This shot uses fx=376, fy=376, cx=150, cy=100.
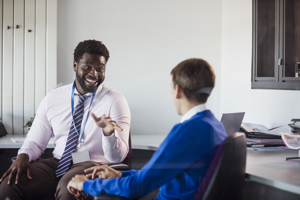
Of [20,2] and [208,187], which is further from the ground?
[20,2]

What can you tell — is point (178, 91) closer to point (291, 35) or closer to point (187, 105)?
point (187, 105)

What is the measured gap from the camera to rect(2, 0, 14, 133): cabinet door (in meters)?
1.51

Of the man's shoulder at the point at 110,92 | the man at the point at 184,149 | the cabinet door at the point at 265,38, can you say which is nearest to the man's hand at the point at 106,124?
the man's shoulder at the point at 110,92

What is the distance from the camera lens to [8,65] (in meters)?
1.54

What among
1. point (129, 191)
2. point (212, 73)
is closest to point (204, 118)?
point (212, 73)

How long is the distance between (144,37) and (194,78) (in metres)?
0.39

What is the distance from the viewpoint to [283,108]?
2219 mm

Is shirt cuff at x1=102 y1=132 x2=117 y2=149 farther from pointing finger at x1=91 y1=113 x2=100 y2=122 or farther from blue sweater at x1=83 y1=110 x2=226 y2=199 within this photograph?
blue sweater at x1=83 y1=110 x2=226 y2=199

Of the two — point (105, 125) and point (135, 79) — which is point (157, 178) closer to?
point (105, 125)

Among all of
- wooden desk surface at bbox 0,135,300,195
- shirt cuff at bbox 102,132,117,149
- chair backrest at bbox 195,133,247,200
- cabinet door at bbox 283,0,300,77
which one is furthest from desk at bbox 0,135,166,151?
cabinet door at bbox 283,0,300,77

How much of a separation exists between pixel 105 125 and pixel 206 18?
59 cm

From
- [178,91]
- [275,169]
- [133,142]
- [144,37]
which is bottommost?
[275,169]

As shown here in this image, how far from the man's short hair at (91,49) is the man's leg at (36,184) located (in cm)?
51

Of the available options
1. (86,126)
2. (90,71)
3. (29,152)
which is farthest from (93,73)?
(29,152)
